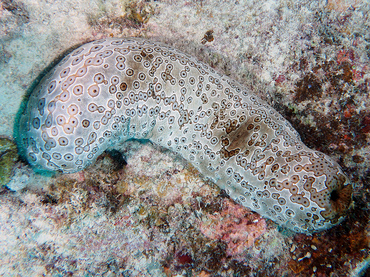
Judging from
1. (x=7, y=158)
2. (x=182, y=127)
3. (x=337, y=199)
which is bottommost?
(x=7, y=158)

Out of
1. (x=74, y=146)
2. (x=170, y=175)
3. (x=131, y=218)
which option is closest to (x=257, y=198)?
(x=170, y=175)

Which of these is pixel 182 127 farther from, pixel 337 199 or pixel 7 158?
pixel 7 158

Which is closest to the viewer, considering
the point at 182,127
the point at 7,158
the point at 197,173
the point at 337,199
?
the point at 337,199

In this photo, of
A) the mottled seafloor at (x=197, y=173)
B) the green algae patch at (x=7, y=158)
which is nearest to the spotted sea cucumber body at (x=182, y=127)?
the mottled seafloor at (x=197, y=173)

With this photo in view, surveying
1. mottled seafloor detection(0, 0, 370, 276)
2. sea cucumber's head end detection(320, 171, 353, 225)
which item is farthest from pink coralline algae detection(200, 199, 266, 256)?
sea cucumber's head end detection(320, 171, 353, 225)

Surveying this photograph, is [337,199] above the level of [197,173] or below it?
above

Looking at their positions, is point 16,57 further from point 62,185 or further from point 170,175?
point 170,175

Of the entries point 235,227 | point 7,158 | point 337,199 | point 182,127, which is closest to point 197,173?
point 182,127
